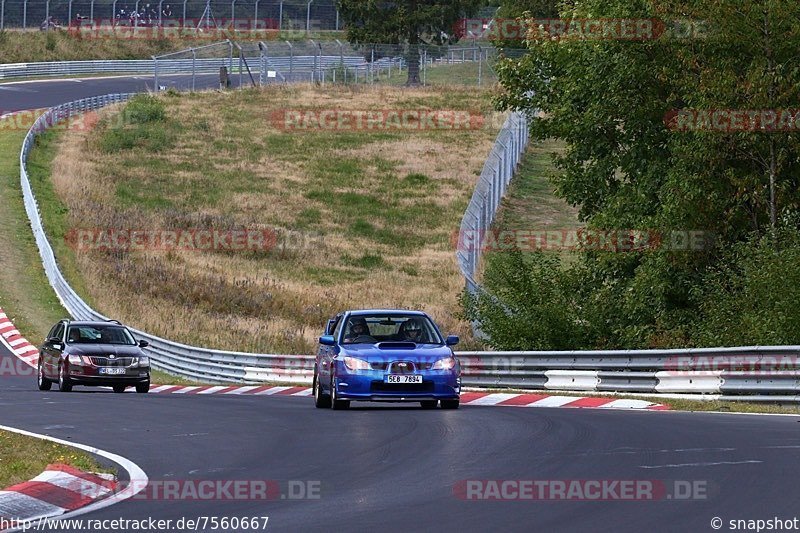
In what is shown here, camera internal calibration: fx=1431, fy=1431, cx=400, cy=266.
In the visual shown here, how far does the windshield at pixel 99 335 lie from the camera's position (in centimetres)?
2688

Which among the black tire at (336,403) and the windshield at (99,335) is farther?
the windshield at (99,335)

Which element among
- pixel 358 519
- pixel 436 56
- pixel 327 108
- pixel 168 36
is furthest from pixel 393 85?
pixel 358 519

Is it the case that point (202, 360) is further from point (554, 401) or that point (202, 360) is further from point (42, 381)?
point (554, 401)

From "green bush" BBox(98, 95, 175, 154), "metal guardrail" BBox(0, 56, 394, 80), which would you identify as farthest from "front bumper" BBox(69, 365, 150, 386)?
"metal guardrail" BBox(0, 56, 394, 80)

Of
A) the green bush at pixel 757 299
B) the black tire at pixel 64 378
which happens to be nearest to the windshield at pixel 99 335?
the black tire at pixel 64 378

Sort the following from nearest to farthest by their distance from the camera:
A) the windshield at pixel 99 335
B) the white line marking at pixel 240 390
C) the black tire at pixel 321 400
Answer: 1. the black tire at pixel 321 400
2. the windshield at pixel 99 335
3. the white line marking at pixel 240 390

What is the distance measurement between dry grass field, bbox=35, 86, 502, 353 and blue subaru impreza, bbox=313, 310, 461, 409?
61.8 feet

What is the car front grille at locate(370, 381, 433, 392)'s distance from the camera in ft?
60.6

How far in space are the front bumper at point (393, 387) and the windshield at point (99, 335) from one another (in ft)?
30.6

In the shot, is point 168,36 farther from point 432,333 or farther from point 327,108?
point 432,333

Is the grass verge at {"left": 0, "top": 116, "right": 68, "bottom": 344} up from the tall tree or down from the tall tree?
down
